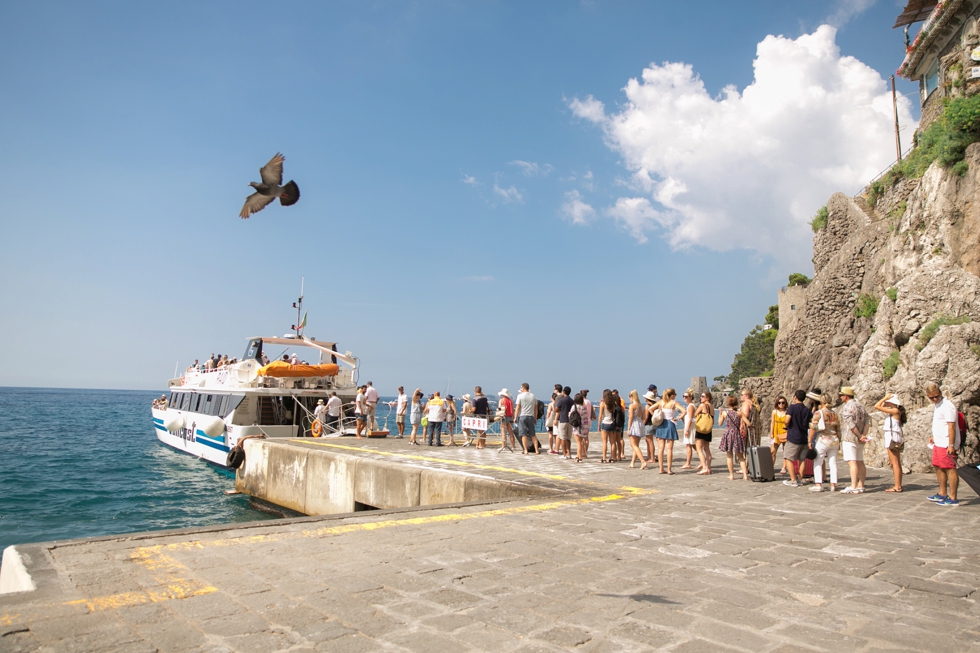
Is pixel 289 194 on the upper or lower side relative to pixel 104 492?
upper

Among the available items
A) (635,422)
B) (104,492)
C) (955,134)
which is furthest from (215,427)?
(955,134)

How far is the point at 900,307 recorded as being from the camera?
14.4m

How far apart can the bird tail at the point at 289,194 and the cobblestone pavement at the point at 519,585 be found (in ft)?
23.0

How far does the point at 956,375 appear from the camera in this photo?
11.4 metres

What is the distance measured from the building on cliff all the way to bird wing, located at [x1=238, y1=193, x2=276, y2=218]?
807 inches

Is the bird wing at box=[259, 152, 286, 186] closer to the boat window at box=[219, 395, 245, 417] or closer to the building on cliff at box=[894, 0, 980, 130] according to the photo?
the boat window at box=[219, 395, 245, 417]

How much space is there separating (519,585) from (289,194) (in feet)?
30.9

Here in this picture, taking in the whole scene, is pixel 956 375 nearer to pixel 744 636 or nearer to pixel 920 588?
pixel 920 588

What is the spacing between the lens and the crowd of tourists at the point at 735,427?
339 inches

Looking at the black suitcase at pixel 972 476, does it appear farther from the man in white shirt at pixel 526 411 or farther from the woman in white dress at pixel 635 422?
the man in white shirt at pixel 526 411

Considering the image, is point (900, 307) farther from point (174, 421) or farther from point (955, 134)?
point (174, 421)

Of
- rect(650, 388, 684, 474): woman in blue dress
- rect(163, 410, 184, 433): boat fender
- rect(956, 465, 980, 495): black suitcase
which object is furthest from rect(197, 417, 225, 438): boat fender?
rect(956, 465, 980, 495): black suitcase

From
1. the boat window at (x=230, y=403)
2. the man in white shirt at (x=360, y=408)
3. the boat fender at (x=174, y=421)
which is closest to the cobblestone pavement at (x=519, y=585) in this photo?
the man in white shirt at (x=360, y=408)

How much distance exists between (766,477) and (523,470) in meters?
4.16
